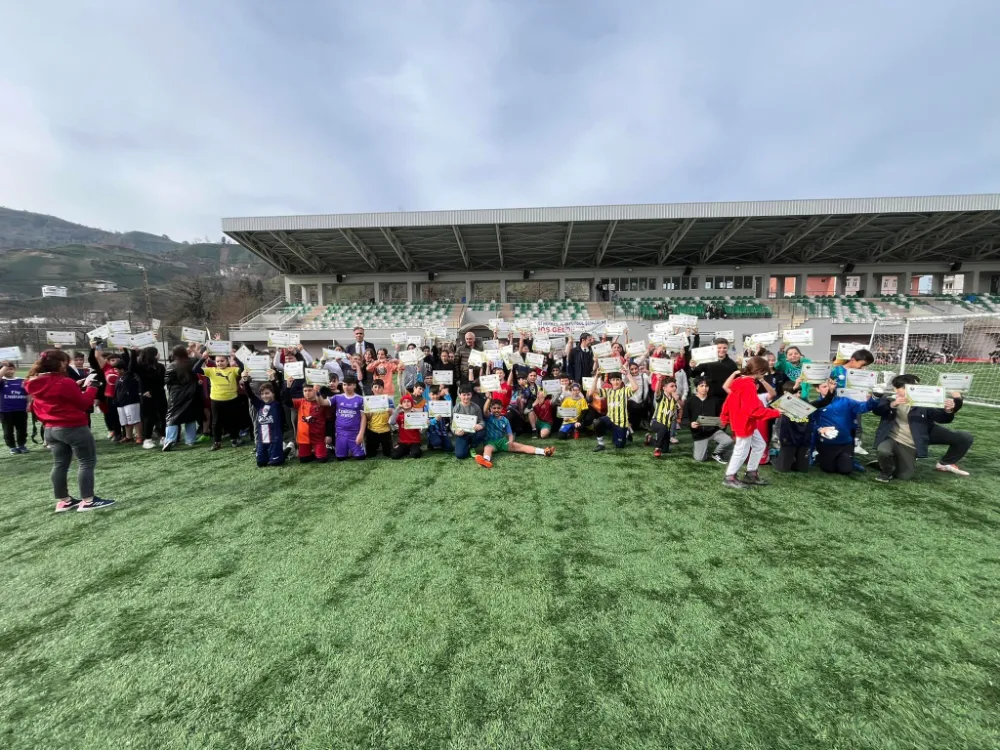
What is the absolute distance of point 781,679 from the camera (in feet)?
6.78

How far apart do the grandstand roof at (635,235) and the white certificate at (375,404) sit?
17161mm

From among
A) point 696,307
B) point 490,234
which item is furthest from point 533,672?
point 696,307

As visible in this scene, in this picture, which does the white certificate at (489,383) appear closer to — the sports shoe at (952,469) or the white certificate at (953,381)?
the white certificate at (953,381)

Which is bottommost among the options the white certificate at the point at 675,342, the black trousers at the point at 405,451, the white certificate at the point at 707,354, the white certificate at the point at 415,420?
the black trousers at the point at 405,451

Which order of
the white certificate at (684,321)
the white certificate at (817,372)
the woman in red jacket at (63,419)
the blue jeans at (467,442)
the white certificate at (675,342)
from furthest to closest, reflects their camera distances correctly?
the white certificate at (684,321) → the white certificate at (675,342) → the blue jeans at (467,442) → the white certificate at (817,372) → the woman in red jacket at (63,419)

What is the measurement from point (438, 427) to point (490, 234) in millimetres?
18857

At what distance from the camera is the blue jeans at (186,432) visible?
21.0 ft

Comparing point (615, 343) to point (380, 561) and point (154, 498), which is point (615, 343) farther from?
point (154, 498)

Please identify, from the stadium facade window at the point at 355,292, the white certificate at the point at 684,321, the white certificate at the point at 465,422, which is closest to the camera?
the white certificate at the point at 465,422

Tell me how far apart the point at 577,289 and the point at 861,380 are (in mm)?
24403

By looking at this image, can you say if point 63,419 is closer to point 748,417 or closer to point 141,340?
point 141,340

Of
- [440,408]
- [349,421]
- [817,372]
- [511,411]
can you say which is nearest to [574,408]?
[511,411]

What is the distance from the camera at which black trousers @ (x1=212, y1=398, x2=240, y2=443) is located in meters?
→ 6.42

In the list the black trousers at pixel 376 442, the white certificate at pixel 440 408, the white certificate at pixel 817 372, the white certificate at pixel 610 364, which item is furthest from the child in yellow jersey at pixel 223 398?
the white certificate at pixel 817 372
